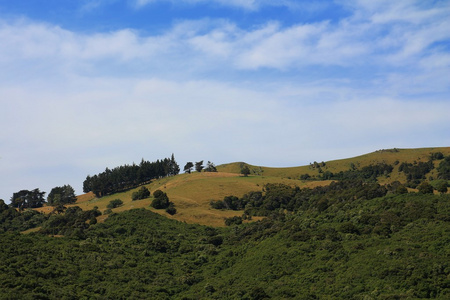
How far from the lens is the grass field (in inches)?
4365

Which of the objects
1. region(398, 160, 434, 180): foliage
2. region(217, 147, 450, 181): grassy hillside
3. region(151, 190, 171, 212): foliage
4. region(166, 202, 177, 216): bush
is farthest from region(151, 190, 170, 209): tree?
region(398, 160, 434, 180): foliage

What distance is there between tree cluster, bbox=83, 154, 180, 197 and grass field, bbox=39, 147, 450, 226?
551 centimetres

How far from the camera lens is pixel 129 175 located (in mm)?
170500

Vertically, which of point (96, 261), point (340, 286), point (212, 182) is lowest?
point (340, 286)

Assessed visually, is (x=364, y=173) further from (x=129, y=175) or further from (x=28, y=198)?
(x=28, y=198)

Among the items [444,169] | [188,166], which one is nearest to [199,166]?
[188,166]

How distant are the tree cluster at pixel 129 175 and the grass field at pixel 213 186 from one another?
5509mm

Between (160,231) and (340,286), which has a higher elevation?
(160,231)

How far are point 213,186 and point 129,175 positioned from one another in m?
50.9

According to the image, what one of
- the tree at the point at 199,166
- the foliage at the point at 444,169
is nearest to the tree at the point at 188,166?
the tree at the point at 199,166

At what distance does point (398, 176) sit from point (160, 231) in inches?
4155

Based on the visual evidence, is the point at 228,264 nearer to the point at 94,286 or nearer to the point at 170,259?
the point at 170,259

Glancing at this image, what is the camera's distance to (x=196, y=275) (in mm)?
71250

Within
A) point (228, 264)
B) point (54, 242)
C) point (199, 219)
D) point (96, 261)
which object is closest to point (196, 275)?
point (228, 264)
